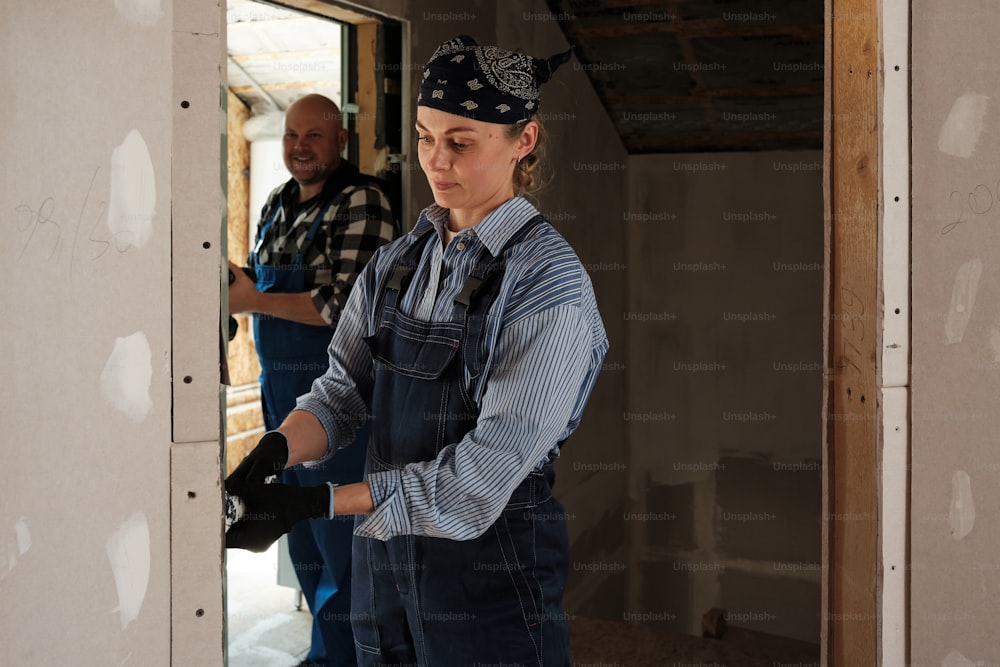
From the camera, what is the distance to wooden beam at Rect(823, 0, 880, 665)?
1744 millimetres

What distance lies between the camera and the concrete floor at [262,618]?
324 cm

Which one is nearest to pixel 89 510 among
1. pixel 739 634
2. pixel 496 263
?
pixel 496 263

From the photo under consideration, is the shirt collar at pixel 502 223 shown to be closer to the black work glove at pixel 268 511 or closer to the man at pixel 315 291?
the black work glove at pixel 268 511

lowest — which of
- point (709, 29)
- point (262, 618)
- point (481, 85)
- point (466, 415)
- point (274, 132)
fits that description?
point (262, 618)

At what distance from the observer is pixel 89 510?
47.4 inches

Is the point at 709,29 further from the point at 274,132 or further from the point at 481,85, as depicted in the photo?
the point at 481,85

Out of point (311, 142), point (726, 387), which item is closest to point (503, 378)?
point (311, 142)

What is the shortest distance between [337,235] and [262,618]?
→ 1.63 meters

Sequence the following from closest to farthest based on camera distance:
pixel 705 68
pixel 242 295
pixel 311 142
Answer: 1. pixel 242 295
2. pixel 311 142
3. pixel 705 68

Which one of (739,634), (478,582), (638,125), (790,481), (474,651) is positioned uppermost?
(638,125)
